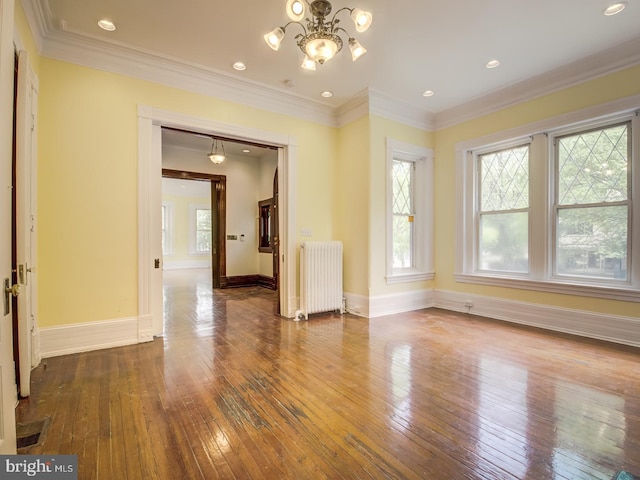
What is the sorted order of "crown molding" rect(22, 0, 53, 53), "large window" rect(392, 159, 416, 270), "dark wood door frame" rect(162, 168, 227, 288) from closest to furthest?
"crown molding" rect(22, 0, 53, 53)
"large window" rect(392, 159, 416, 270)
"dark wood door frame" rect(162, 168, 227, 288)

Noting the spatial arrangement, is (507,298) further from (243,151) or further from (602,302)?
(243,151)

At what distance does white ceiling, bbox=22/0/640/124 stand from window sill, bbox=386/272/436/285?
2.73 m

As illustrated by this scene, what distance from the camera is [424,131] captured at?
5289 mm

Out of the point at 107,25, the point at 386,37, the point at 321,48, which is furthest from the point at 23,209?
the point at 386,37

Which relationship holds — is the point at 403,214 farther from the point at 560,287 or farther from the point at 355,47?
the point at 355,47

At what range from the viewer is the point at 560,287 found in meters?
3.91

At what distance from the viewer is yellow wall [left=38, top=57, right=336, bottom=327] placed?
10.2ft

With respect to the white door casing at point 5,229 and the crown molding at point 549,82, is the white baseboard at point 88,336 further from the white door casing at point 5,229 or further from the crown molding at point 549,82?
the crown molding at point 549,82

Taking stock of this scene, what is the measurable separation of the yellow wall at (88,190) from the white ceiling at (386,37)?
0.39 m

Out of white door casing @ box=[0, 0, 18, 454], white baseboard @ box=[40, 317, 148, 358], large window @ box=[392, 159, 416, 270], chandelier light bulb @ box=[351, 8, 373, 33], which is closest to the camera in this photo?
white door casing @ box=[0, 0, 18, 454]

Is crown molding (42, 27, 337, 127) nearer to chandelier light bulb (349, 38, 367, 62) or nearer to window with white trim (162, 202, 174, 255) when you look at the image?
chandelier light bulb (349, 38, 367, 62)

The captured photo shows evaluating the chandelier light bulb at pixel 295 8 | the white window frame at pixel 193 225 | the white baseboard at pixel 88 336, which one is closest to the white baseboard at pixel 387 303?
the white baseboard at pixel 88 336

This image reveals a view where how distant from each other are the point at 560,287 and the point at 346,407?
3.34 metres

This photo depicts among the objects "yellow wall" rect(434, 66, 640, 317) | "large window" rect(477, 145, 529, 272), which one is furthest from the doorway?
"large window" rect(477, 145, 529, 272)
